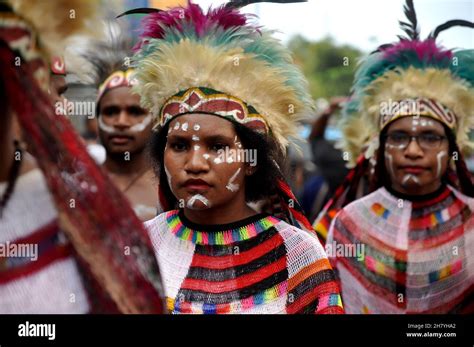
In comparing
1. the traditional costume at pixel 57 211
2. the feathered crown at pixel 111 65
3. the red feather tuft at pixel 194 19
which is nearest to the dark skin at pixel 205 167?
the red feather tuft at pixel 194 19

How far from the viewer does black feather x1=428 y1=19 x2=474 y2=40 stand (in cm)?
446

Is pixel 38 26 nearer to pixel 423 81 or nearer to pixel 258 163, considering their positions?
pixel 258 163

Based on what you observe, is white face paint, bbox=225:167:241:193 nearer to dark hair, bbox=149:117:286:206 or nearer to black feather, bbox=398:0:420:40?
dark hair, bbox=149:117:286:206

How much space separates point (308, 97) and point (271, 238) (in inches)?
23.8

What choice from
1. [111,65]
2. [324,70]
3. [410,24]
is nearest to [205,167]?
[410,24]

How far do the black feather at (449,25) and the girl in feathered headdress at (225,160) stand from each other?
92 centimetres

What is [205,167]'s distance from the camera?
3.72 m

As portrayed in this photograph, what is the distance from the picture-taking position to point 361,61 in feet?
16.4

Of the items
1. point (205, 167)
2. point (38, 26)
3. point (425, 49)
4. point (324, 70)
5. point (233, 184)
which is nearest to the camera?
point (38, 26)

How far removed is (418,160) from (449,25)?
2.25 feet

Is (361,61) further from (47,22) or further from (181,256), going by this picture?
(47,22)

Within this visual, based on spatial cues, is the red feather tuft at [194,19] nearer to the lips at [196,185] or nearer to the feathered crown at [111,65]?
the lips at [196,185]

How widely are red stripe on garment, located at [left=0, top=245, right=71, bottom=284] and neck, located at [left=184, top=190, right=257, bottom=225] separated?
1.18 metres
